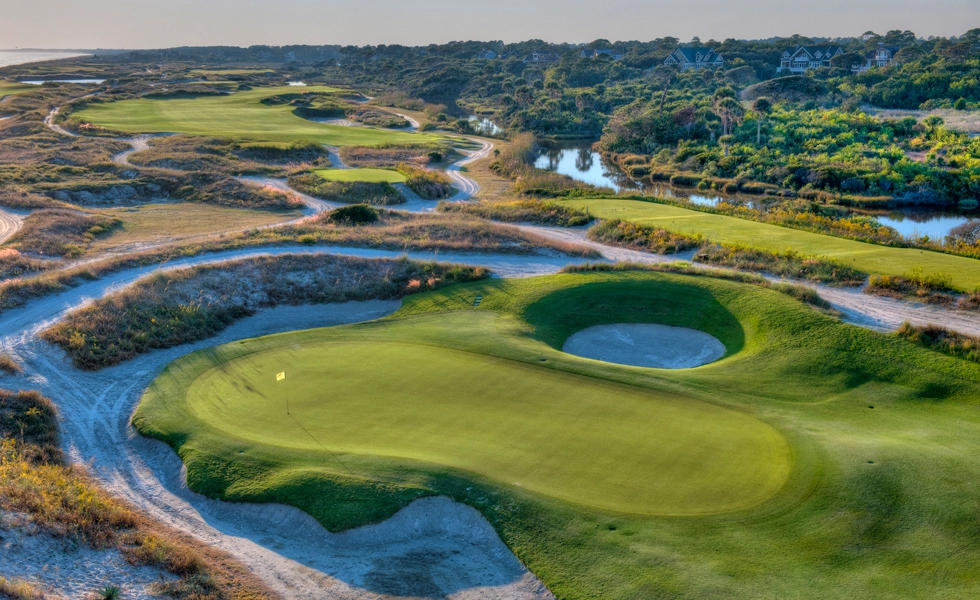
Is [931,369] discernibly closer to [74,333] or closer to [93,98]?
[74,333]

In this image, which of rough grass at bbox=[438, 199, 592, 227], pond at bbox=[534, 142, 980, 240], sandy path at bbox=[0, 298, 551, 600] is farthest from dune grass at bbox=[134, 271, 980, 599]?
pond at bbox=[534, 142, 980, 240]

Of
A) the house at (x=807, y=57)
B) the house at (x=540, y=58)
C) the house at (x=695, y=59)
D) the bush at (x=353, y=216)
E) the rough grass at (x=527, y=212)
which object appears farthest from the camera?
the house at (x=540, y=58)

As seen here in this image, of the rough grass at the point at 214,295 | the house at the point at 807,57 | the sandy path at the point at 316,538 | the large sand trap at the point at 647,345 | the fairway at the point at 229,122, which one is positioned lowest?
the sandy path at the point at 316,538

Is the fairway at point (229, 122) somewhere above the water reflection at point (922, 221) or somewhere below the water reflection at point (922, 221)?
above

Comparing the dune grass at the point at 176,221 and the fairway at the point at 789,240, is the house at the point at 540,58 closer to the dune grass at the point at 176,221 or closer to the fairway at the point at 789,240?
the fairway at the point at 789,240

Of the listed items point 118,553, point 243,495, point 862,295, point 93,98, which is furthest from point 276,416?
point 93,98

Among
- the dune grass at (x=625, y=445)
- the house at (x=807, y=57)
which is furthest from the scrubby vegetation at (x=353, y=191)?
the house at (x=807, y=57)

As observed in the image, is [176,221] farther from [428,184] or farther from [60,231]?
[428,184]
